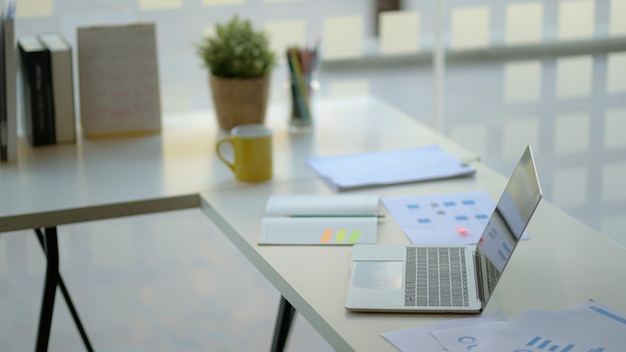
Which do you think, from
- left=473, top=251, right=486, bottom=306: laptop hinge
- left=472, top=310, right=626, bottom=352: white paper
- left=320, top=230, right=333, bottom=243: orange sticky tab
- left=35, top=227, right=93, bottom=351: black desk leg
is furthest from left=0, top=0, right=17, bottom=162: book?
left=472, top=310, right=626, bottom=352: white paper

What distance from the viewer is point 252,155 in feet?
5.98

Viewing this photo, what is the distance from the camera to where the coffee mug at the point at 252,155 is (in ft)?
5.98

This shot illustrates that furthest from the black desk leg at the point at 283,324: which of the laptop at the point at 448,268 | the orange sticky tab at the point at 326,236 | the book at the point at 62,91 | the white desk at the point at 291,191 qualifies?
the book at the point at 62,91

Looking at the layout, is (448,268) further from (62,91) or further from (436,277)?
(62,91)

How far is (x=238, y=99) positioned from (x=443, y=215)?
0.71 meters

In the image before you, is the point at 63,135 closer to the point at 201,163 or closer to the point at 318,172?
the point at 201,163

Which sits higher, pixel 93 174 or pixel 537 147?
pixel 93 174

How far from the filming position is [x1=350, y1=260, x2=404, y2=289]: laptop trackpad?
1326 millimetres

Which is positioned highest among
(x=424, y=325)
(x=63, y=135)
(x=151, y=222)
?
(x=63, y=135)

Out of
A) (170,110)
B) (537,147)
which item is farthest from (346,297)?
(537,147)

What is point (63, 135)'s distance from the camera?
209cm

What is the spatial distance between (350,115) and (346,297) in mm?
1081

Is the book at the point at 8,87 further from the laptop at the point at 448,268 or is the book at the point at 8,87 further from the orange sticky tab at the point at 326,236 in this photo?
the laptop at the point at 448,268

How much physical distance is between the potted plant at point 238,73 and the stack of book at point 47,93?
0.33 m
